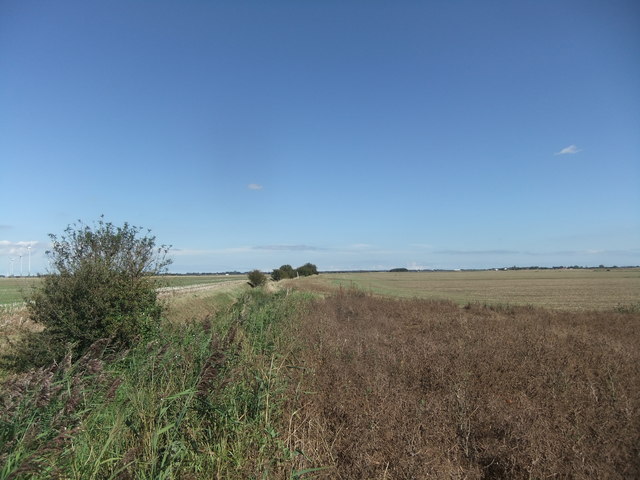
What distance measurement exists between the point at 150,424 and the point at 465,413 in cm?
341

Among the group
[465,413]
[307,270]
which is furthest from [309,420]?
[307,270]

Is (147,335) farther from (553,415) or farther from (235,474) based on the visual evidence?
(553,415)

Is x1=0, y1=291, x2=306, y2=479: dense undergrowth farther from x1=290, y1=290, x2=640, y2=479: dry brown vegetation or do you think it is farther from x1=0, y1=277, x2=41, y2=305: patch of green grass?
x1=0, y1=277, x2=41, y2=305: patch of green grass

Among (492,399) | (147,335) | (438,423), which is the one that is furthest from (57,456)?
(147,335)

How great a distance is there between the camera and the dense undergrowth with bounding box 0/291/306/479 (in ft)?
9.44

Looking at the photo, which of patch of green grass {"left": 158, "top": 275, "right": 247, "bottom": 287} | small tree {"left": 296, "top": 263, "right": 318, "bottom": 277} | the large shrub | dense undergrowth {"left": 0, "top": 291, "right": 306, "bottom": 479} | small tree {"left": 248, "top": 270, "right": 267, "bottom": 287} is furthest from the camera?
small tree {"left": 296, "top": 263, "right": 318, "bottom": 277}

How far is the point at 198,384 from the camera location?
4.04 m

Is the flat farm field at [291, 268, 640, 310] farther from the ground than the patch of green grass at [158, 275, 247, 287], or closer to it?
closer to it

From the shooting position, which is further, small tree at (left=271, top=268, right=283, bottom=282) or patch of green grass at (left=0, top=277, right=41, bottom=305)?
small tree at (left=271, top=268, right=283, bottom=282)

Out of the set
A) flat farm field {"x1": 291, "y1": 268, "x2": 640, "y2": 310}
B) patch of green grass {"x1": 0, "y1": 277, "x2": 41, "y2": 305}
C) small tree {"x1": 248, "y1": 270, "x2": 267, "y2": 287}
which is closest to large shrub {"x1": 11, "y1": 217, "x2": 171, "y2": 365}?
patch of green grass {"x1": 0, "y1": 277, "x2": 41, "y2": 305}

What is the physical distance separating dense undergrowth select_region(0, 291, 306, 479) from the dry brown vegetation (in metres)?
0.47

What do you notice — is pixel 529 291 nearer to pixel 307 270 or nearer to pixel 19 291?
pixel 19 291

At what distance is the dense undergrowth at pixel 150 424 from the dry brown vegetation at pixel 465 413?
0.47 metres

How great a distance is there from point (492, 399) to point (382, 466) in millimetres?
2259
